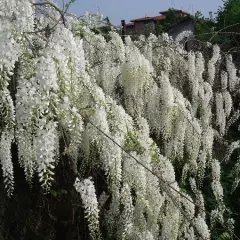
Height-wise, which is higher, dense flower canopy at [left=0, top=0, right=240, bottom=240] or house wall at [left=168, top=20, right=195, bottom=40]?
house wall at [left=168, top=20, right=195, bottom=40]

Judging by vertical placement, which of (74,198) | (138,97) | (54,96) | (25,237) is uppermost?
(138,97)

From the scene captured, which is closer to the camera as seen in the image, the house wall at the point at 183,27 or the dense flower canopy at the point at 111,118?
the dense flower canopy at the point at 111,118

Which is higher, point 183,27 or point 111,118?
point 183,27

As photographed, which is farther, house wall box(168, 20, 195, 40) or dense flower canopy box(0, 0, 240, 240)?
house wall box(168, 20, 195, 40)

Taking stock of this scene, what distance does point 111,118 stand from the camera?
11.1ft

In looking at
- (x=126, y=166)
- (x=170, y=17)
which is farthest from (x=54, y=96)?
(x=170, y=17)

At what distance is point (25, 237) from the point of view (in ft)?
13.5

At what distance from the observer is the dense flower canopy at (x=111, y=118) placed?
2592 millimetres

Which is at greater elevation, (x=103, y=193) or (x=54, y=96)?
(x=54, y=96)

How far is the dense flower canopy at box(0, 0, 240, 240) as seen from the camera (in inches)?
102

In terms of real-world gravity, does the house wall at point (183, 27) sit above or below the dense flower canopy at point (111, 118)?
above

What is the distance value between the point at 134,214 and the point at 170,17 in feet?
62.4

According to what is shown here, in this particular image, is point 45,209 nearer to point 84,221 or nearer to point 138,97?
point 84,221

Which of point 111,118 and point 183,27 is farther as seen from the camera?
point 183,27
